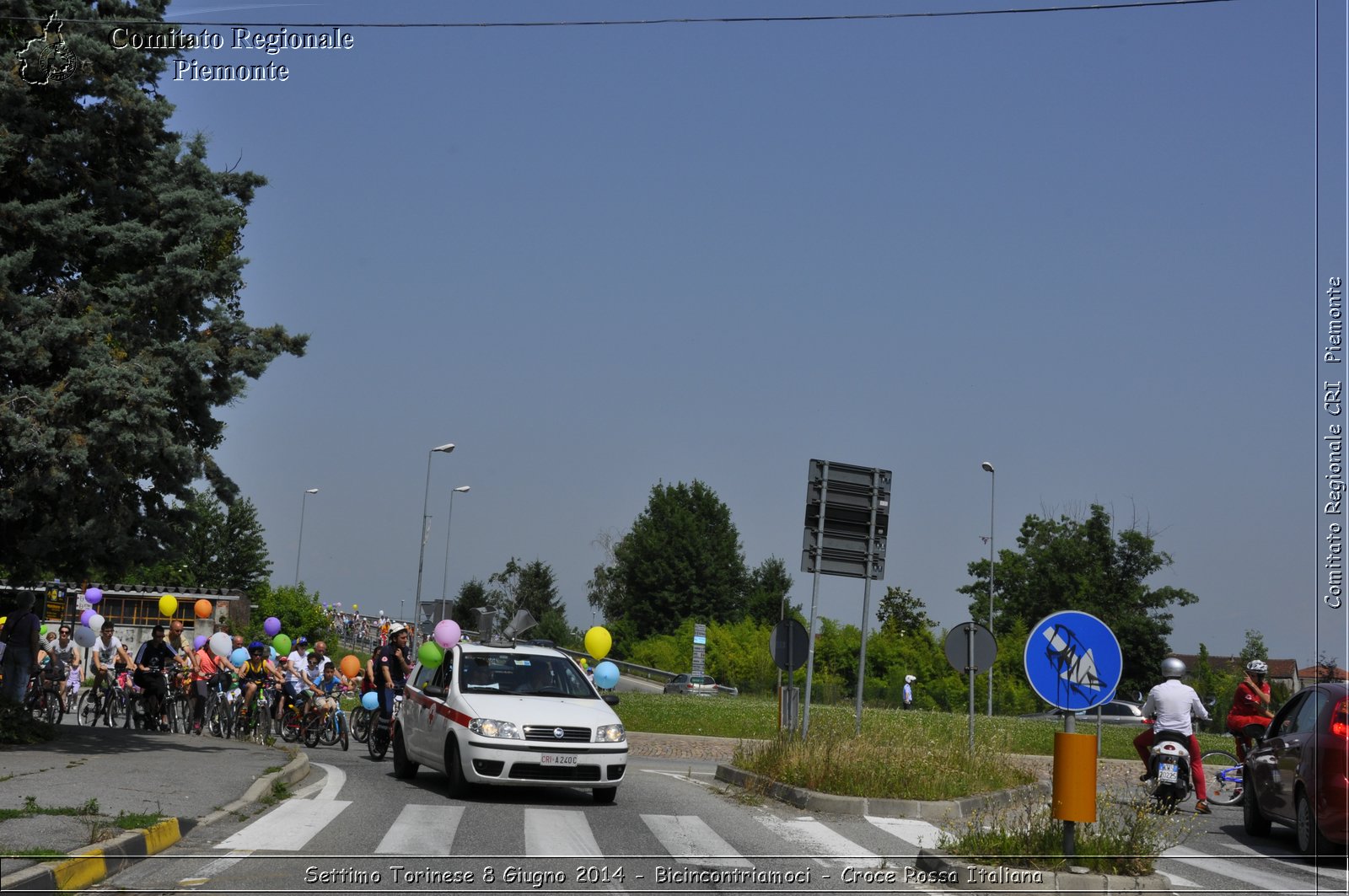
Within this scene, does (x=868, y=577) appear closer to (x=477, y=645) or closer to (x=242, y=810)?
(x=477, y=645)

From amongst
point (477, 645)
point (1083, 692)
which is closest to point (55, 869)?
point (1083, 692)

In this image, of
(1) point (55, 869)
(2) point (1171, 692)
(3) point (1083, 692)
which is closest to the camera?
(1) point (55, 869)

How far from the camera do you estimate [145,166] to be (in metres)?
16.7

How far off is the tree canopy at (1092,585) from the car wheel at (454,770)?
7017cm

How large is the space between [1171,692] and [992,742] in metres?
2.96

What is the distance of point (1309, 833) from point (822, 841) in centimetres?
416

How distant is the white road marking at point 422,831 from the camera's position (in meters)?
9.58

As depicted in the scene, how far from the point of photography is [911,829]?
12352 millimetres

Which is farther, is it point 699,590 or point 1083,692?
point 699,590

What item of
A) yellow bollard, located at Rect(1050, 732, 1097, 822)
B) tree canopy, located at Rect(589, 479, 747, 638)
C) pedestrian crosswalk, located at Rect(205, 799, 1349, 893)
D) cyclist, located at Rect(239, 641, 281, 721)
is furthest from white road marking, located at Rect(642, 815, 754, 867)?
tree canopy, located at Rect(589, 479, 747, 638)

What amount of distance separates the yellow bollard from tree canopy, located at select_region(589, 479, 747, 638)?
90.4 meters

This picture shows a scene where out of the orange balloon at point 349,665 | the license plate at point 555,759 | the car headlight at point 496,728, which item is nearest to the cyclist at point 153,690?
the orange balloon at point 349,665

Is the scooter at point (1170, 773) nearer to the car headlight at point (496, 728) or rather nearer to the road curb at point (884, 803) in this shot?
the road curb at point (884, 803)

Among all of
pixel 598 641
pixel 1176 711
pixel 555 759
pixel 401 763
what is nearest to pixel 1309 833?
pixel 1176 711
